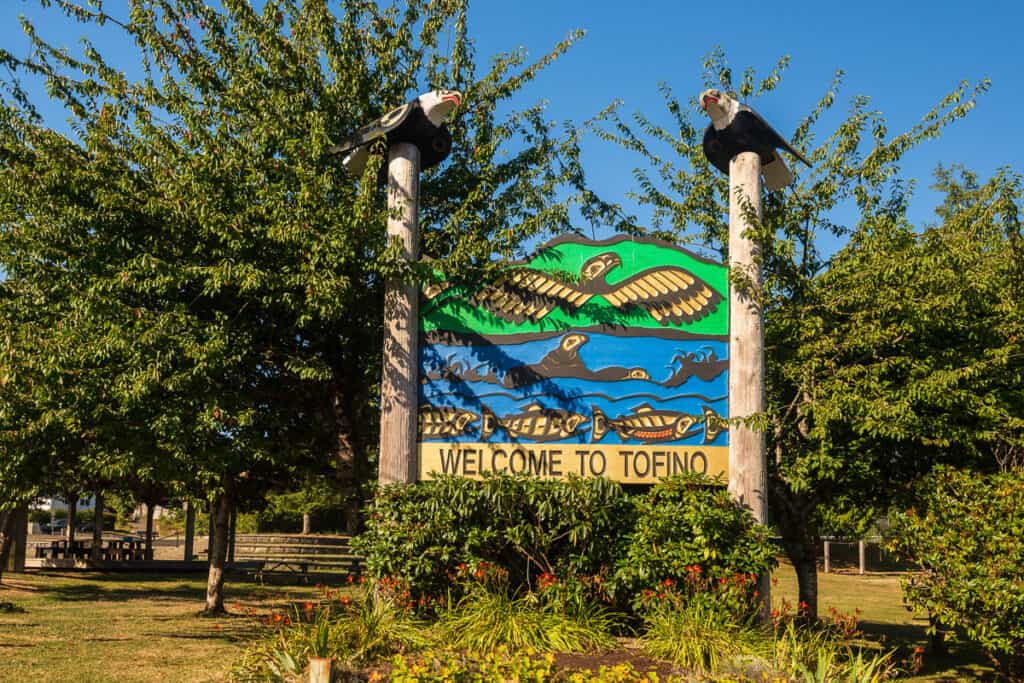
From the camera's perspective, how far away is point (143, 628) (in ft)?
40.3

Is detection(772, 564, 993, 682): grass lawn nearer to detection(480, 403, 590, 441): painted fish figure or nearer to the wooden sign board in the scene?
the wooden sign board

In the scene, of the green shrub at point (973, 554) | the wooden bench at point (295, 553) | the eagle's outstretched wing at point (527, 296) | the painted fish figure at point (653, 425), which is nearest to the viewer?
the green shrub at point (973, 554)

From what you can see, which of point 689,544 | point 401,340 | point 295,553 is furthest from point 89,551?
point 689,544

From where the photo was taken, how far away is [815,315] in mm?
9312

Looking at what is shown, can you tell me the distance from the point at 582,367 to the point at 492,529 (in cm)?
194

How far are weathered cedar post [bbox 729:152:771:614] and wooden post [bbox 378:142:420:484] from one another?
3.25 meters

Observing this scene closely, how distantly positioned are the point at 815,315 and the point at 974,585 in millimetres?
3130

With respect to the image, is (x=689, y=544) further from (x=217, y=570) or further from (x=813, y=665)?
(x=217, y=570)

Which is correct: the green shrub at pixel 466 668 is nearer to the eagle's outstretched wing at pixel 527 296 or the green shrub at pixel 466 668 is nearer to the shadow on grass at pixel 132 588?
the eagle's outstretched wing at pixel 527 296

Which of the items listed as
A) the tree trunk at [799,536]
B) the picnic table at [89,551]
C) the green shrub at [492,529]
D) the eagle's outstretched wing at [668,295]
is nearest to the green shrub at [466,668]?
the green shrub at [492,529]

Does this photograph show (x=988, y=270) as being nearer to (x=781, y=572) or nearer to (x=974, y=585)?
(x=974, y=585)

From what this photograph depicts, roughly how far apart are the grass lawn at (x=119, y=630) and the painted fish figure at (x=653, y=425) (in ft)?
12.8

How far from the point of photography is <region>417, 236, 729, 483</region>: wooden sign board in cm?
845

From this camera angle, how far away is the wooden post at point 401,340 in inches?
326
